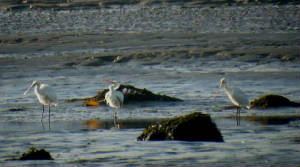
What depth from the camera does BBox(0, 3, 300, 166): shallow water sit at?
910 cm

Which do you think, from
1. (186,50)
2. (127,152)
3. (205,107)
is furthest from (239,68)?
(127,152)

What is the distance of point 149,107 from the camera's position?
14.2 meters

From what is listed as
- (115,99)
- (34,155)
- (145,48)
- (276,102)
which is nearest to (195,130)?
(34,155)

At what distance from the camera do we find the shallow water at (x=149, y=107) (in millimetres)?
9102

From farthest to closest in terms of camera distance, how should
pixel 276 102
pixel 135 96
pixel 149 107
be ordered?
pixel 135 96 → pixel 149 107 → pixel 276 102

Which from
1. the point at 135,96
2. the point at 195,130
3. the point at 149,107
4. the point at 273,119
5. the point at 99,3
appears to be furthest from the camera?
the point at 99,3

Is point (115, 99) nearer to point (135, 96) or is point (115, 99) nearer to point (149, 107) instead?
point (149, 107)

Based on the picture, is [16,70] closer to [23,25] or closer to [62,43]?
[62,43]

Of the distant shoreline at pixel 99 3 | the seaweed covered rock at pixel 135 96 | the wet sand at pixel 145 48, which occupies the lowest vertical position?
the seaweed covered rock at pixel 135 96

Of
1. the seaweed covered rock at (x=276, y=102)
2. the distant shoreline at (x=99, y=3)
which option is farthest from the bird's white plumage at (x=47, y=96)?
the distant shoreline at (x=99, y=3)

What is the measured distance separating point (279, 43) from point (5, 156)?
13797 millimetres

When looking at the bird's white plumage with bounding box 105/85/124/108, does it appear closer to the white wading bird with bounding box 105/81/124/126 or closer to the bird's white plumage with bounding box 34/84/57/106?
the white wading bird with bounding box 105/81/124/126

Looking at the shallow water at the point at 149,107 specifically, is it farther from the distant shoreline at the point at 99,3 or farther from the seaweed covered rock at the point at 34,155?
the distant shoreline at the point at 99,3

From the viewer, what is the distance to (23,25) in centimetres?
2969
